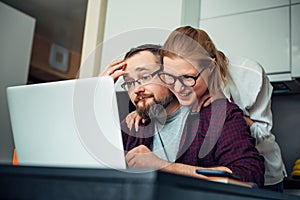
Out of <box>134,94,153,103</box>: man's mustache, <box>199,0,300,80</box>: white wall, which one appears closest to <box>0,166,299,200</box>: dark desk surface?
<box>134,94,153,103</box>: man's mustache

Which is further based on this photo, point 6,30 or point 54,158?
point 6,30

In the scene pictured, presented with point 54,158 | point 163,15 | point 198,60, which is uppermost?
point 163,15

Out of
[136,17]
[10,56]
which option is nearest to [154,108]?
[136,17]

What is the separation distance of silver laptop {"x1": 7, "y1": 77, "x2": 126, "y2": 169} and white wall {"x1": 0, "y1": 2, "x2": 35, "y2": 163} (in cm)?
215

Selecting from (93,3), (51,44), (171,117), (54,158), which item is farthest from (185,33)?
(51,44)

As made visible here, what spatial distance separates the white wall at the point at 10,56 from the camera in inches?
116

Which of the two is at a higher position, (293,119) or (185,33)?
(185,33)

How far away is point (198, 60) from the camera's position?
1.35 meters

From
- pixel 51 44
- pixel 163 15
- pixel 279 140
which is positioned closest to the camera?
pixel 279 140

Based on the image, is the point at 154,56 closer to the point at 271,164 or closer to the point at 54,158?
the point at 271,164

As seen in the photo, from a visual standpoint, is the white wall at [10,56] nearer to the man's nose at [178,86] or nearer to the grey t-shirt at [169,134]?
the grey t-shirt at [169,134]

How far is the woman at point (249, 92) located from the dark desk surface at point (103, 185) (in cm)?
80

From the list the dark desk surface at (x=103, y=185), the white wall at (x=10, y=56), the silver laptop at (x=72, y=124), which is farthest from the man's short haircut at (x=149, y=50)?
the white wall at (x=10, y=56)

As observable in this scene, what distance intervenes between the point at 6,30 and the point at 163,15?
146 cm
